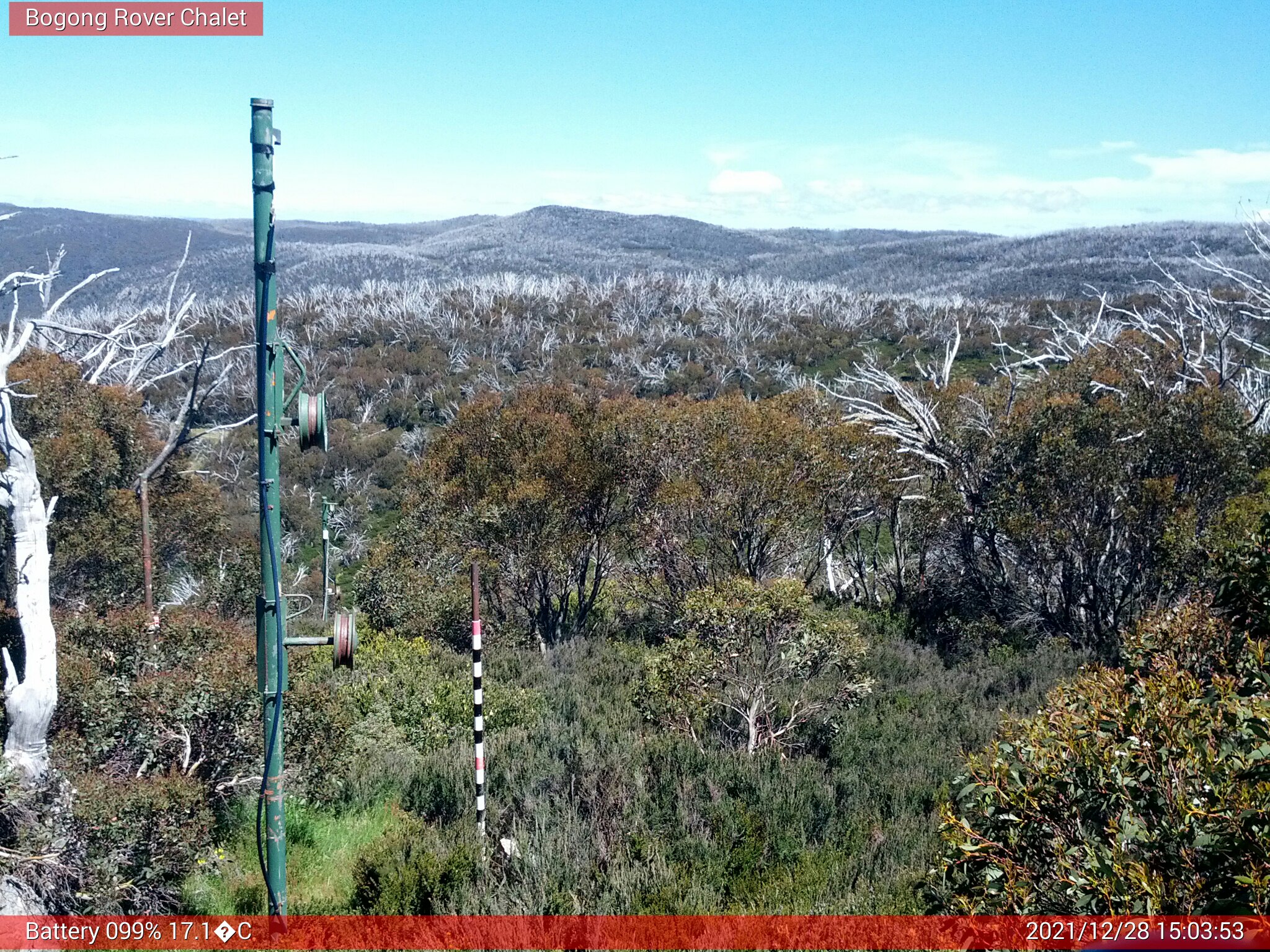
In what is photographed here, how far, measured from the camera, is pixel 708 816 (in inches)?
293

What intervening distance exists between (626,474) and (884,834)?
1017 centimetres

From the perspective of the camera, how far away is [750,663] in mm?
10062

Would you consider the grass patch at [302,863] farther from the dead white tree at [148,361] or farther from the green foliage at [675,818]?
the dead white tree at [148,361]

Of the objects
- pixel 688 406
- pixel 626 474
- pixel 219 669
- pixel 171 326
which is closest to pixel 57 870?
pixel 219 669

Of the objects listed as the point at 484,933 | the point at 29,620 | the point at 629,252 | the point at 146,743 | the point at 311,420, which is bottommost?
the point at 484,933

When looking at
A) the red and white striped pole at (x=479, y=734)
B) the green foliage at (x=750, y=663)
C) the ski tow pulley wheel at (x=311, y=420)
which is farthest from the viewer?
the green foliage at (x=750, y=663)

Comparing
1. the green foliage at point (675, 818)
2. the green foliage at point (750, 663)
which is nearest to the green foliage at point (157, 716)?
the green foliage at point (675, 818)

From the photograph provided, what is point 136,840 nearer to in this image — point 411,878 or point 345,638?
point 411,878

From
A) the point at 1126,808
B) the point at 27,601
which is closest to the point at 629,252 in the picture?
the point at 27,601

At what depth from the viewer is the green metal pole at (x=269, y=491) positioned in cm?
509

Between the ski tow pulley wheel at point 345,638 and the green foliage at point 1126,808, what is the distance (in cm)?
309

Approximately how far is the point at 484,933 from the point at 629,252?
13022 cm

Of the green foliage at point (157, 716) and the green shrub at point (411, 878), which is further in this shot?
the green foliage at point (157, 716)

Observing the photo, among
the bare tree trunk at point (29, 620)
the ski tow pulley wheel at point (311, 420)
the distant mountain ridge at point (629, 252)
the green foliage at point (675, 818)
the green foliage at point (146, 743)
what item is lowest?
the green foliage at point (675, 818)
